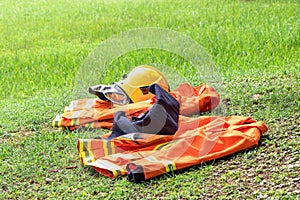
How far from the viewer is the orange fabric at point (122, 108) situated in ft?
19.6

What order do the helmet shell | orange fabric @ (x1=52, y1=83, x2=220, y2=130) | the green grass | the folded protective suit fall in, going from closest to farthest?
the green grass
the folded protective suit
orange fabric @ (x1=52, y1=83, x2=220, y2=130)
the helmet shell

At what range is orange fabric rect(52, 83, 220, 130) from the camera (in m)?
5.98

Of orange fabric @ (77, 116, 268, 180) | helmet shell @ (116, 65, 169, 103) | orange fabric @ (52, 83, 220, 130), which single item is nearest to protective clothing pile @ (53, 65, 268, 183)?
orange fabric @ (77, 116, 268, 180)

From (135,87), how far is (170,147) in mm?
1413

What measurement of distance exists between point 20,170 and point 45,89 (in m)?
2.88

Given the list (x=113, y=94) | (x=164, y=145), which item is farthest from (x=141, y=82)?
(x=164, y=145)

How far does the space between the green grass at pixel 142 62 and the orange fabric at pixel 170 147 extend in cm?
8

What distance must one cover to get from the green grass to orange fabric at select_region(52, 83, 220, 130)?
15 centimetres

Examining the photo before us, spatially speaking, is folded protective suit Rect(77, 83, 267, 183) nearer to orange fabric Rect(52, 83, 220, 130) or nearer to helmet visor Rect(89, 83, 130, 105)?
orange fabric Rect(52, 83, 220, 130)

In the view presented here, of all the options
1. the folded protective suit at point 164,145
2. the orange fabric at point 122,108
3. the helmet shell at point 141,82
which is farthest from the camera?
the helmet shell at point 141,82

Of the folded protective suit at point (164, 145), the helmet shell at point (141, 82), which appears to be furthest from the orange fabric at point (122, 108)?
the folded protective suit at point (164, 145)

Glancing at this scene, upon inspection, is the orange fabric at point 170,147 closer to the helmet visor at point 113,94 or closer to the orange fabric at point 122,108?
the orange fabric at point 122,108

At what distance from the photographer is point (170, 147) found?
4953 mm

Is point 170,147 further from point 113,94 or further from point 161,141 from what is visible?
point 113,94
